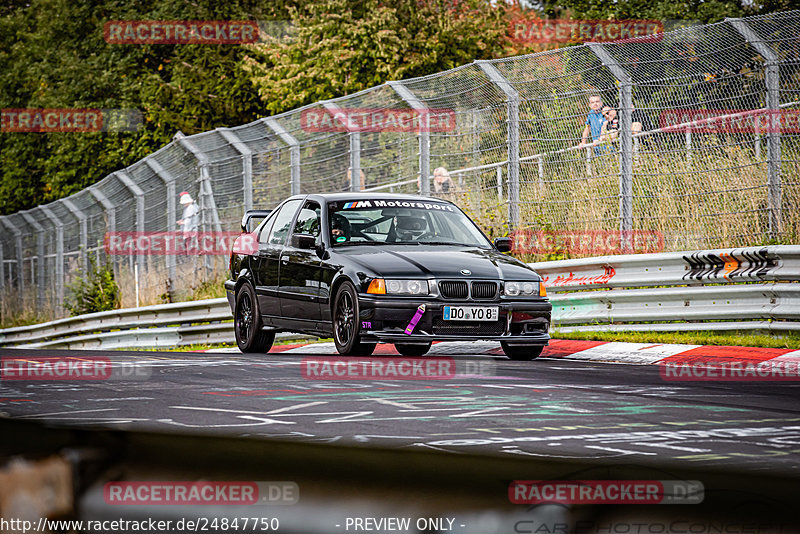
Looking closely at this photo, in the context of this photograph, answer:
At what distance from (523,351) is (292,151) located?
8281 millimetres

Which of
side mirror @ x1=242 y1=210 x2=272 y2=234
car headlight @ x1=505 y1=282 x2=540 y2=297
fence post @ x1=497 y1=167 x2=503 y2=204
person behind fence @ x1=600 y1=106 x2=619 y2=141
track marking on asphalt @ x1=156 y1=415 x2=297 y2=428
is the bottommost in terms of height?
track marking on asphalt @ x1=156 y1=415 x2=297 y2=428

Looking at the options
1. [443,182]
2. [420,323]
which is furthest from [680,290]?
[443,182]

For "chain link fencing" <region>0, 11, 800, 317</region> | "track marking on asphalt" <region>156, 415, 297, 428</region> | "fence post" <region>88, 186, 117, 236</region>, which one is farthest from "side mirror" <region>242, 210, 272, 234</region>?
"fence post" <region>88, 186, 117, 236</region>

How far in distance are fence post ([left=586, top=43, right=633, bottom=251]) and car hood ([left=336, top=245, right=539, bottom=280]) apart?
8.70ft

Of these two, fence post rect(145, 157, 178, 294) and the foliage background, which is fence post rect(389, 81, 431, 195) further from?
the foliage background

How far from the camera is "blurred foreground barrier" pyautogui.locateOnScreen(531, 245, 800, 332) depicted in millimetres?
10828

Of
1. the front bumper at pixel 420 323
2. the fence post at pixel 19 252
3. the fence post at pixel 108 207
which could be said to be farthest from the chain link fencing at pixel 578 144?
the fence post at pixel 19 252

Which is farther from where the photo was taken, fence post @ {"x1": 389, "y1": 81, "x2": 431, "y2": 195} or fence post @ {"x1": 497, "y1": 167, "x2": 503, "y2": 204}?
fence post @ {"x1": 389, "y1": 81, "x2": 431, "y2": 195}

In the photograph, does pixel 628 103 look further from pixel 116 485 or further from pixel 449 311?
pixel 116 485

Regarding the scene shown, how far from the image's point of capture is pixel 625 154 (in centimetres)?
1340

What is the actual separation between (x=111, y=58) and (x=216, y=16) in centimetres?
471

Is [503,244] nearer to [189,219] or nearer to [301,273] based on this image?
[301,273]

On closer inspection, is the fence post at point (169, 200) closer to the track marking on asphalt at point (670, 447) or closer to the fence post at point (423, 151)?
the fence post at point (423, 151)

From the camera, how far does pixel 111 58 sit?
38.6 m
